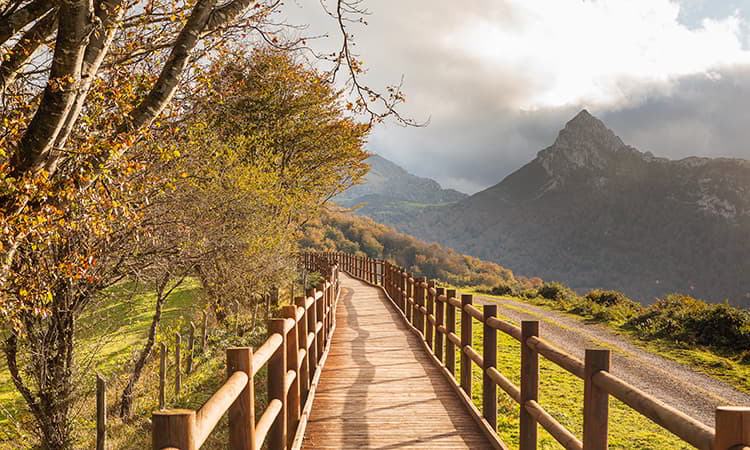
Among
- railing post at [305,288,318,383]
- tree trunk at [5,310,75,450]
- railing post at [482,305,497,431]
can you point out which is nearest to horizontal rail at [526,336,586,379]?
railing post at [482,305,497,431]

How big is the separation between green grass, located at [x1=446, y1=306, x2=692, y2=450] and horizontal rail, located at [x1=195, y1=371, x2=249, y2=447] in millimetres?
5185

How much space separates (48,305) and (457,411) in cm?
607

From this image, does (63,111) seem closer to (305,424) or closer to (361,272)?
Result: (305,424)

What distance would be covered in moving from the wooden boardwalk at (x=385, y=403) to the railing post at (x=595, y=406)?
196 centimetres

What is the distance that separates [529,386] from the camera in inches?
172

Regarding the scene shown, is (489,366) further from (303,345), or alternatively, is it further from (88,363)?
(88,363)

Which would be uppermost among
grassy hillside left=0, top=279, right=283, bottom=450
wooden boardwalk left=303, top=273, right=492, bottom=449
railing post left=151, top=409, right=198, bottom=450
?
railing post left=151, top=409, right=198, bottom=450

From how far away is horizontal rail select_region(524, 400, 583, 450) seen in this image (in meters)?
3.36

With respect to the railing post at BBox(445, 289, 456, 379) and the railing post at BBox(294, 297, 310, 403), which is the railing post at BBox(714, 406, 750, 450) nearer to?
the railing post at BBox(294, 297, 310, 403)

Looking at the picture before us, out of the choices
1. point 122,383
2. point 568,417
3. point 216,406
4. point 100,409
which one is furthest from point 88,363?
point 568,417

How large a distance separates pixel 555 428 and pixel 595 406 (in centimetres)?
59

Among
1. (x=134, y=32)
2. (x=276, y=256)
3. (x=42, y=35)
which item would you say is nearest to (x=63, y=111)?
(x=42, y=35)

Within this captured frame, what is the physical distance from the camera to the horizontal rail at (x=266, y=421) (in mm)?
3196

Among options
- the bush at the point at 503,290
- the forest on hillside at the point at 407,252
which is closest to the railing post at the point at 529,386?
the bush at the point at 503,290
